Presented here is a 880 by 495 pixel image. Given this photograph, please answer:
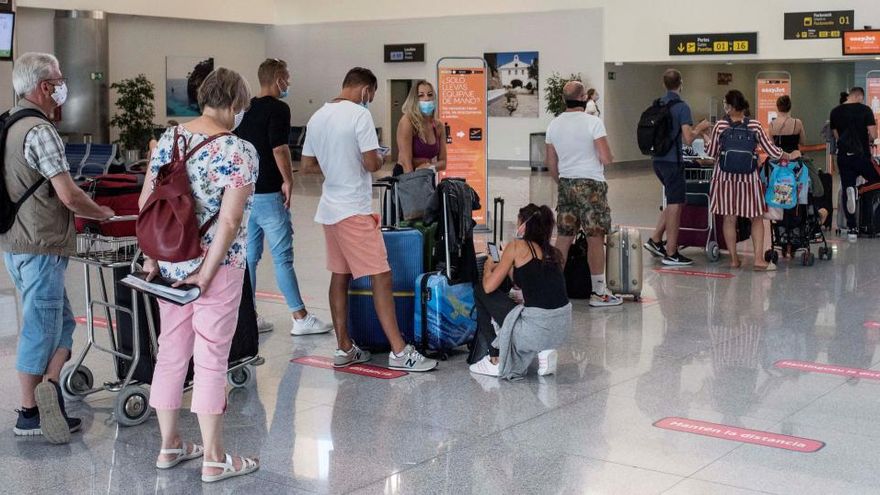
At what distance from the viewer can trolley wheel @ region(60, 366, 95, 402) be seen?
5.61 metres

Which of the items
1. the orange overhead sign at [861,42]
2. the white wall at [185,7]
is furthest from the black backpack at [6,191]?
the white wall at [185,7]

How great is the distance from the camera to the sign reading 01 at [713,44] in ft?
72.3

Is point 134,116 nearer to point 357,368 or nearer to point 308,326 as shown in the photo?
point 308,326

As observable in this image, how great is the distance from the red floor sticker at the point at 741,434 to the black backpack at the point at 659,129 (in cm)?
558

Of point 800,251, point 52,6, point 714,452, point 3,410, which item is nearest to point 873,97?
point 800,251

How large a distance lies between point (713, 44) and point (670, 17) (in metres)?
1.19

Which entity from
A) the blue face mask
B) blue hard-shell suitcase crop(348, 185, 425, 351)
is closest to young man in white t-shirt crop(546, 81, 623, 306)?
the blue face mask

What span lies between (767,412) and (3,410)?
3.78 m

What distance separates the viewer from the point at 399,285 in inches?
262

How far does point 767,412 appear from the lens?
5.42 metres

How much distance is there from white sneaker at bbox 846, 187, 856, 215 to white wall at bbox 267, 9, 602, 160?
12.8 m

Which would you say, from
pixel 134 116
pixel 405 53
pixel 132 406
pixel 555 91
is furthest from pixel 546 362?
pixel 405 53

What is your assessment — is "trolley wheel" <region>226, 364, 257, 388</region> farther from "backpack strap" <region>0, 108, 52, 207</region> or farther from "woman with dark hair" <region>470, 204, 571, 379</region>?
"backpack strap" <region>0, 108, 52, 207</region>

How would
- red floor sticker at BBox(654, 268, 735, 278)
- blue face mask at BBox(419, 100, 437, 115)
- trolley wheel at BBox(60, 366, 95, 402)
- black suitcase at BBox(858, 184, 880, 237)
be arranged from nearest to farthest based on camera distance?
trolley wheel at BBox(60, 366, 95, 402) → blue face mask at BBox(419, 100, 437, 115) → red floor sticker at BBox(654, 268, 735, 278) → black suitcase at BBox(858, 184, 880, 237)
